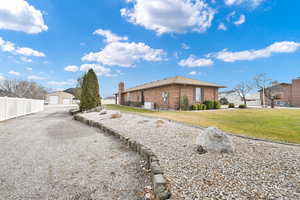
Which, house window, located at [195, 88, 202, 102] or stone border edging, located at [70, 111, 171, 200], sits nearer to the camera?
stone border edging, located at [70, 111, 171, 200]

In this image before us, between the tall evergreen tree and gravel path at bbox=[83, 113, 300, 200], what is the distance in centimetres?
996

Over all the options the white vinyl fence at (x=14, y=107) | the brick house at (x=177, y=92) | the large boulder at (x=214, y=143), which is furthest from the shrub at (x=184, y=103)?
the white vinyl fence at (x=14, y=107)

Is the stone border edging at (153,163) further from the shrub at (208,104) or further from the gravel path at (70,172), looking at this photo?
the shrub at (208,104)

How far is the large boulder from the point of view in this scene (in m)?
2.76

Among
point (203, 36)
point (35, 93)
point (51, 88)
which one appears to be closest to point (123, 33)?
point (203, 36)

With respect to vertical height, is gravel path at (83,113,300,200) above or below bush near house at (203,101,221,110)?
below

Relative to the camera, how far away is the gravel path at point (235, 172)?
1609mm

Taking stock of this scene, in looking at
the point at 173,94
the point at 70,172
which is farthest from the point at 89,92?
the point at 70,172

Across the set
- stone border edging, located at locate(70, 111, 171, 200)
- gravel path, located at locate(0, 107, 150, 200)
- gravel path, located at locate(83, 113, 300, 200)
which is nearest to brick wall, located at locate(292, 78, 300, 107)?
gravel path, located at locate(83, 113, 300, 200)

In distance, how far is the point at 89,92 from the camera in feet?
38.0

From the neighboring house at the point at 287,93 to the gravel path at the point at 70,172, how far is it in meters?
31.5

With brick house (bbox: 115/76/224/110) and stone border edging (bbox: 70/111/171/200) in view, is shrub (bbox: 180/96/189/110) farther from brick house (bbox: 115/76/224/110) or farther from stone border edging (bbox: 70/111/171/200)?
stone border edging (bbox: 70/111/171/200)

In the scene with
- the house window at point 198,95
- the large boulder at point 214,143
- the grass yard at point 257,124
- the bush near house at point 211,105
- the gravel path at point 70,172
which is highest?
the house window at point 198,95

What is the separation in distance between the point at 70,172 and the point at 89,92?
987 centimetres
